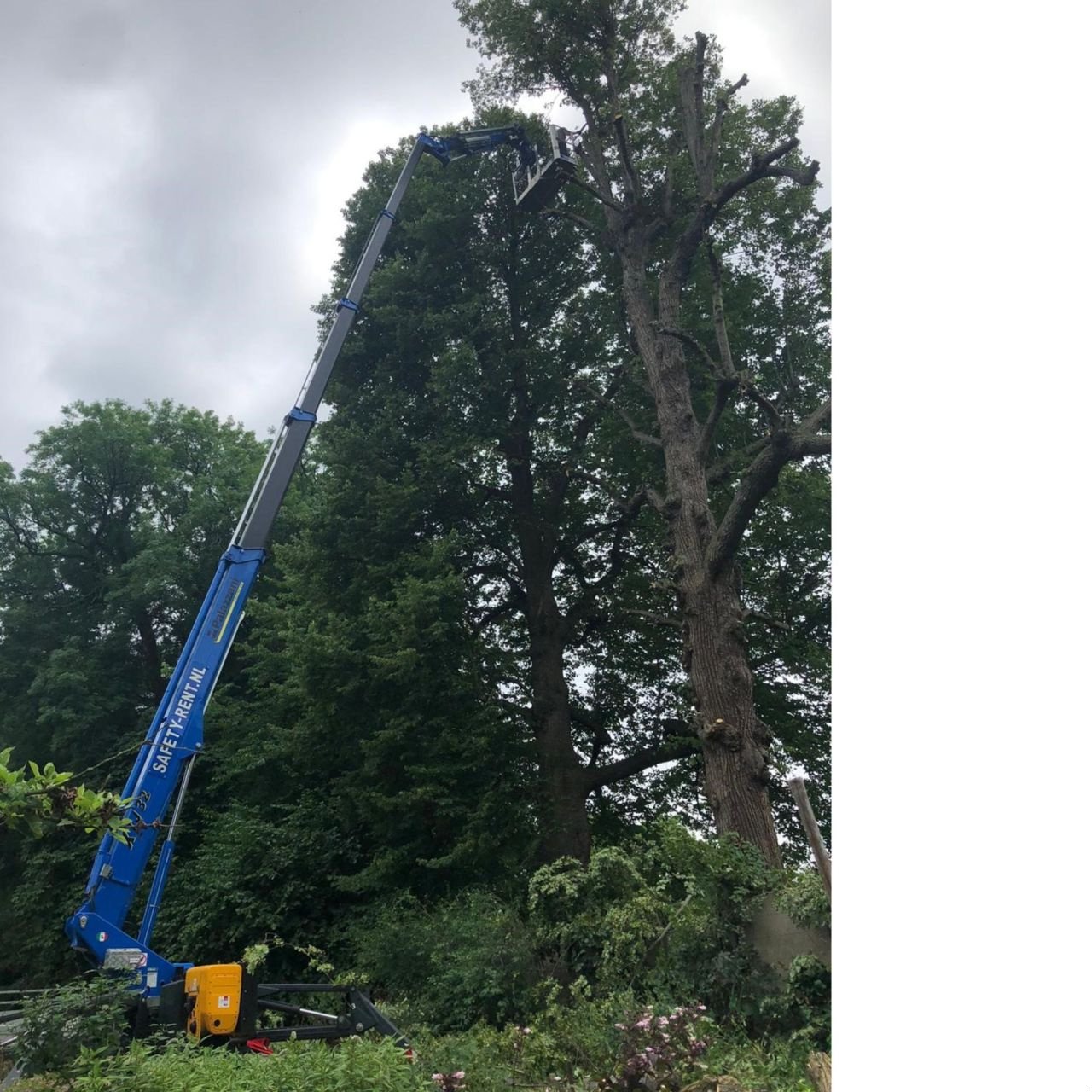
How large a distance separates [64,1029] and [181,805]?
9.61ft

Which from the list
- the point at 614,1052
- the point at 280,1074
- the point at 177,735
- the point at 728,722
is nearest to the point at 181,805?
the point at 177,735

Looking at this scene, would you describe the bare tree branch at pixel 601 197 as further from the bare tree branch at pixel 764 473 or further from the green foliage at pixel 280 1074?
the green foliage at pixel 280 1074

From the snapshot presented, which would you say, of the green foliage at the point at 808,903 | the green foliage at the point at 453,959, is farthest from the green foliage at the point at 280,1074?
the green foliage at the point at 453,959

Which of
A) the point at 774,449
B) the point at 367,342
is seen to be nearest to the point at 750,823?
the point at 774,449

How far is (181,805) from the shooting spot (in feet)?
26.1

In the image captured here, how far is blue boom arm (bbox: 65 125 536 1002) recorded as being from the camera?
7.14 m

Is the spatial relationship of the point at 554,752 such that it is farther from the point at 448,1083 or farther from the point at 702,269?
the point at 448,1083

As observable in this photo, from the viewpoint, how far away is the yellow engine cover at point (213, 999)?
A: 19.8ft

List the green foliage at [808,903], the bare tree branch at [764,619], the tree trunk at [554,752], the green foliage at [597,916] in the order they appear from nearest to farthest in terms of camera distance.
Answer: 1. the green foliage at [808,903]
2. the green foliage at [597,916]
3. the bare tree branch at [764,619]
4. the tree trunk at [554,752]

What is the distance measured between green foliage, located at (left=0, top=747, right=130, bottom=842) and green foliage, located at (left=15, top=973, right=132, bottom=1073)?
261 cm

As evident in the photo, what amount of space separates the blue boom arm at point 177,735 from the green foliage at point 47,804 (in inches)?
127

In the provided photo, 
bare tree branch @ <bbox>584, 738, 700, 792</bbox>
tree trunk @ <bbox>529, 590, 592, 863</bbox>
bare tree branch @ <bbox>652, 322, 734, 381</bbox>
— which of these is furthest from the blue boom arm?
bare tree branch @ <bbox>584, 738, 700, 792</bbox>
